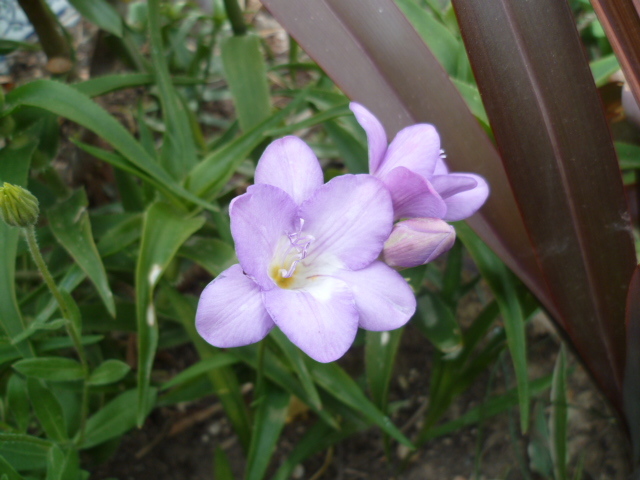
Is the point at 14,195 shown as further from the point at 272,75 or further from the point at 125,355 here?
the point at 272,75

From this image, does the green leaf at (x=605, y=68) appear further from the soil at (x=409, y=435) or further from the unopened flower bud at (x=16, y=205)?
the unopened flower bud at (x=16, y=205)

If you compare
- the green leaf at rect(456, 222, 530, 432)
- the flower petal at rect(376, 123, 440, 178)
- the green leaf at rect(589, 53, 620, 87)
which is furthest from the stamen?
the green leaf at rect(589, 53, 620, 87)

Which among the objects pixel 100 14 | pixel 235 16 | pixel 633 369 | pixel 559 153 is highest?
pixel 100 14

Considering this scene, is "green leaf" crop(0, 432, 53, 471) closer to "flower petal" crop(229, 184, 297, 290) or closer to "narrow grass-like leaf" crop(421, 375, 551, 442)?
Result: "flower petal" crop(229, 184, 297, 290)

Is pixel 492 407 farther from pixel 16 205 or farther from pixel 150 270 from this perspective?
pixel 16 205

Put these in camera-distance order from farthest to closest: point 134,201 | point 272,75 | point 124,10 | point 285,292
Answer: point 272,75 < point 124,10 < point 134,201 < point 285,292

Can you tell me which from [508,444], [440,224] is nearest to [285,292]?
[440,224]

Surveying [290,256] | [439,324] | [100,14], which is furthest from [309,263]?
[100,14]
